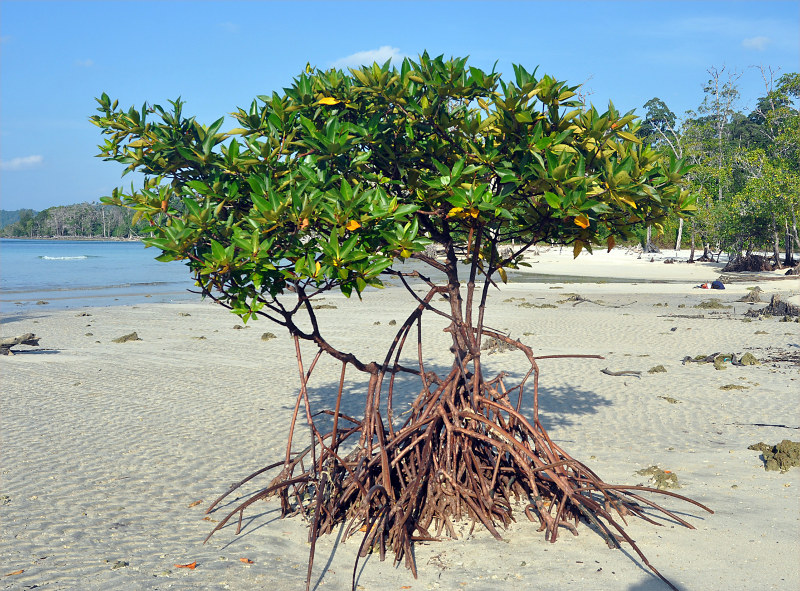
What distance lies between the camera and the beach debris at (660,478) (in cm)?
684

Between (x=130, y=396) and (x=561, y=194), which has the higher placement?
(x=561, y=194)

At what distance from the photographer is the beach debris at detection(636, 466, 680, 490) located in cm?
684

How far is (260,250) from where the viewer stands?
4.24m

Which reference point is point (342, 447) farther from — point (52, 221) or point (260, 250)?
point (52, 221)

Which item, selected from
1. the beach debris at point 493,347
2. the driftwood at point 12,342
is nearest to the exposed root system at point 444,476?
the beach debris at point 493,347

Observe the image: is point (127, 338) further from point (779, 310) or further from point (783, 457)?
point (779, 310)

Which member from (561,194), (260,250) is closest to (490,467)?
(561,194)

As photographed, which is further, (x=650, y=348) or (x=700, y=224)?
(x=700, y=224)

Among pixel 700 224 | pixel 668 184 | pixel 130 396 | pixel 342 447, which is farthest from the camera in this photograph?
pixel 700 224

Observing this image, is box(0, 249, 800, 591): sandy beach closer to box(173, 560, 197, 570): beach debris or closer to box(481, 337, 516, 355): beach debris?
box(173, 560, 197, 570): beach debris

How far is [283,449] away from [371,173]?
4480 millimetres

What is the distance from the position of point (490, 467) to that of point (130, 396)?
7.79 meters

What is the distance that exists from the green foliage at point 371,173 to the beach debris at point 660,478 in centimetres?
281

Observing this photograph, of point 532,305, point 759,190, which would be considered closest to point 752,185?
point 759,190
